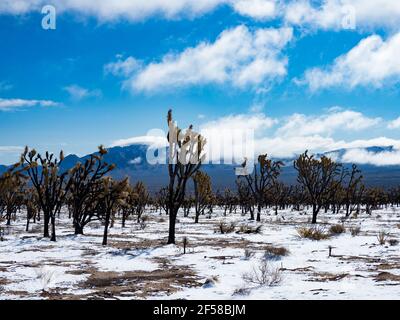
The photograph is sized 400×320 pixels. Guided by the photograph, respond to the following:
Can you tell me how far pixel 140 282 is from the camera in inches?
347

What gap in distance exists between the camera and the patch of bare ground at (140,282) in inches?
304

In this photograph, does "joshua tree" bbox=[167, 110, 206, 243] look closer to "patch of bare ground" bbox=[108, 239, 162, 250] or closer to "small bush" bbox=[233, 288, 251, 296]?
"patch of bare ground" bbox=[108, 239, 162, 250]

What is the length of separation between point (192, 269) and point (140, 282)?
194cm

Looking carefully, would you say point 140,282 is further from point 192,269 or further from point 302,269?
point 302,269

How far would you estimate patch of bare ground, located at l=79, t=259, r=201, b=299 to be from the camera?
7727 millimetres

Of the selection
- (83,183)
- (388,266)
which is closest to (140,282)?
(388,266)

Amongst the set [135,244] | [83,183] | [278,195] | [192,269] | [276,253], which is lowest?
[135,244]

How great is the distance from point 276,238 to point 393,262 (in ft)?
23.0

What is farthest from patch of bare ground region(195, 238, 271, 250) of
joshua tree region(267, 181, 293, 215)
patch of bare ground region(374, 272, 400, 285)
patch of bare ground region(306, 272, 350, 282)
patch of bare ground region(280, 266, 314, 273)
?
joshua tree region(267, 181, 293, 215)

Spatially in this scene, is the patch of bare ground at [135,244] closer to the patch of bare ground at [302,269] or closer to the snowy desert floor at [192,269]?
the snowy desert floor at [192,269]

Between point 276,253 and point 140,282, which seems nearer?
point 140,282

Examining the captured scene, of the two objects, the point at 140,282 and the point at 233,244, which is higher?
the point at 140,282

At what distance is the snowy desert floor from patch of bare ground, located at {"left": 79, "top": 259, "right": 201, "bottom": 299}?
2 cm

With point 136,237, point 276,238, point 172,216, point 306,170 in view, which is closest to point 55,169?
point 136,237
